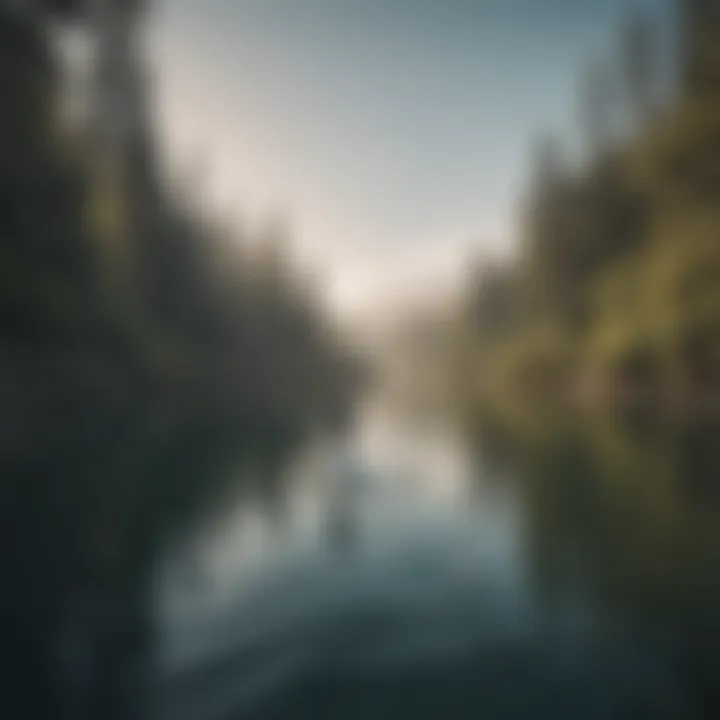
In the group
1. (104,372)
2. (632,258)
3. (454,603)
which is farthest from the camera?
(632,258)

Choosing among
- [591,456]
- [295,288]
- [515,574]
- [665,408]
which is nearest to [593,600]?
[515,574]

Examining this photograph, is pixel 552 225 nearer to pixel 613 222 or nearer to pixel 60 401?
pixel 613 222

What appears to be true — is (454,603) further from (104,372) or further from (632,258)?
(632,258)

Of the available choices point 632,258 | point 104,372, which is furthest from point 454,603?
point 632,258

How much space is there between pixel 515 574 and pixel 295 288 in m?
74.4

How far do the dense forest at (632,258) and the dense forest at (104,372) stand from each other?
18.4m

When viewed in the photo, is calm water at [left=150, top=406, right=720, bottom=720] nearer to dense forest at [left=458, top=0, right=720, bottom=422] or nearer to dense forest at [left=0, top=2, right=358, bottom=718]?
dense forest at [left=0, top=2, right=358, bottom=718]

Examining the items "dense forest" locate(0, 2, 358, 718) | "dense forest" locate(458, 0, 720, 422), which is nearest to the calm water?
"dense forest" locate(0, 2, 358, 718)

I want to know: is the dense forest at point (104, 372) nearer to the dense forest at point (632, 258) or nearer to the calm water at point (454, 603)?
the calm water at point (454, 603)

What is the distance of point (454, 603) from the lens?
9.12 metres

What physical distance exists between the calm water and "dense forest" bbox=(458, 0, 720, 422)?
21012 millimetres

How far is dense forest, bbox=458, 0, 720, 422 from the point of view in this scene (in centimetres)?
3353

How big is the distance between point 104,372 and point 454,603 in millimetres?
27236

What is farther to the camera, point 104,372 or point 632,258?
point 632,258
